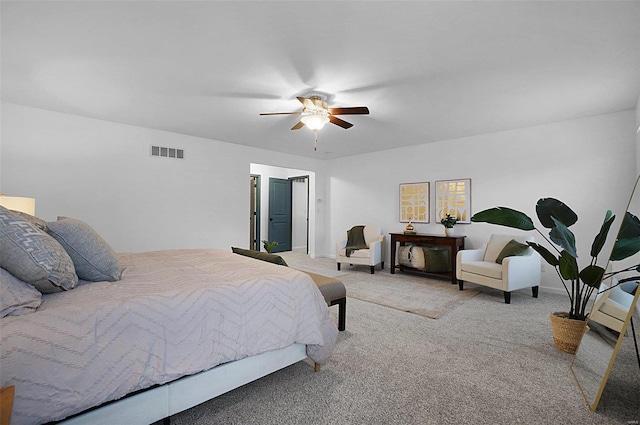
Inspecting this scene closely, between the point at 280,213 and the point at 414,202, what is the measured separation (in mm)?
3916

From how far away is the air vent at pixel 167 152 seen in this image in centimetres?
478

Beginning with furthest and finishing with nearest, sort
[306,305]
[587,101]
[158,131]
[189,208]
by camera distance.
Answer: [189,208] < [158,131] < [587,101] < [306,305]

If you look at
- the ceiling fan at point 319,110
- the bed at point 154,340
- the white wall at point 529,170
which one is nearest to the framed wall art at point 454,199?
the white wall at point 529,170

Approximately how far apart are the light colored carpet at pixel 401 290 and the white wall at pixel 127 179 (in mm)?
2105

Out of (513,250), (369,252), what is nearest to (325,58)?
(513,250)

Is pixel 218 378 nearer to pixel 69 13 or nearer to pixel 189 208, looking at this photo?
pixel 69 13

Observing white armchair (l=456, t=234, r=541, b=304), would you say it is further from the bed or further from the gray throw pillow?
the gray throw pillow

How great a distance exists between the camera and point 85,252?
172 cm

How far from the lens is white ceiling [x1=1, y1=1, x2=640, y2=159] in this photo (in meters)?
1.98

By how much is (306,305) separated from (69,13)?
255cm

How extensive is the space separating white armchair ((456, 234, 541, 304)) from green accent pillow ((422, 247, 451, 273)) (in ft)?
1.92

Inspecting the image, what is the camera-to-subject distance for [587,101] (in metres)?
3.47

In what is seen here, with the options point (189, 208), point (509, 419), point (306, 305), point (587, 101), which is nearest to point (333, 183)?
point (189, 208)

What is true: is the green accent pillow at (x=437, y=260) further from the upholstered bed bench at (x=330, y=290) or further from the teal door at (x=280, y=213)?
the teal door at (x=280, y=213)
